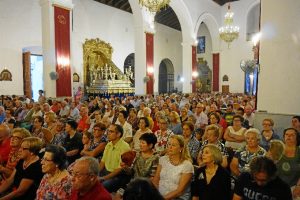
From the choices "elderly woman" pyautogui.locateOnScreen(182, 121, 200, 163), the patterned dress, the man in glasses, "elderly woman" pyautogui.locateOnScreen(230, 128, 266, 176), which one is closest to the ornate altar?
"elderly woman" pyautogui.locateOnScreen(182, 121, 200, 163)

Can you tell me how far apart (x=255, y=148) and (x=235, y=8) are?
2013cm

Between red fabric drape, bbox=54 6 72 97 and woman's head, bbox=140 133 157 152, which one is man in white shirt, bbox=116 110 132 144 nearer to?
woman's head, bbox=140 133 157 152

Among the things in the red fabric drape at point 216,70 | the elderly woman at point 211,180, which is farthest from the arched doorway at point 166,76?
the elderly woman at point 211,180

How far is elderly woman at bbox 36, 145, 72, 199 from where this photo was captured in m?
2.24

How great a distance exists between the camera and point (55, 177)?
7.70 feet

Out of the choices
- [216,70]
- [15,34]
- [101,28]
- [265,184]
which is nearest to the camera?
[265,184]

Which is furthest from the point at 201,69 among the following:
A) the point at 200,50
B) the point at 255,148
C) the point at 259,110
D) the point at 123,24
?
the point at 255,148

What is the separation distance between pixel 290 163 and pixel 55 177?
2.51 metres

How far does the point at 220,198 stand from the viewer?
2506 mm

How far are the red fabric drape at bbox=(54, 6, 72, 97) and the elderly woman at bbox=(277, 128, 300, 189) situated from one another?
27.7ft

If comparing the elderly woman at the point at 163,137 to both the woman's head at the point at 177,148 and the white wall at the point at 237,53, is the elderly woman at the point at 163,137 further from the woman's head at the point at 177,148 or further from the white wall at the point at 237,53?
the white wall at the point at 237,53

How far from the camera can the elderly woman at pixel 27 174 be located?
262cm

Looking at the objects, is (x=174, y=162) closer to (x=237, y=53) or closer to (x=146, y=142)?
(x=146, y=142)

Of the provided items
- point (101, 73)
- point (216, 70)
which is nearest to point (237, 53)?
point (216, 70)
